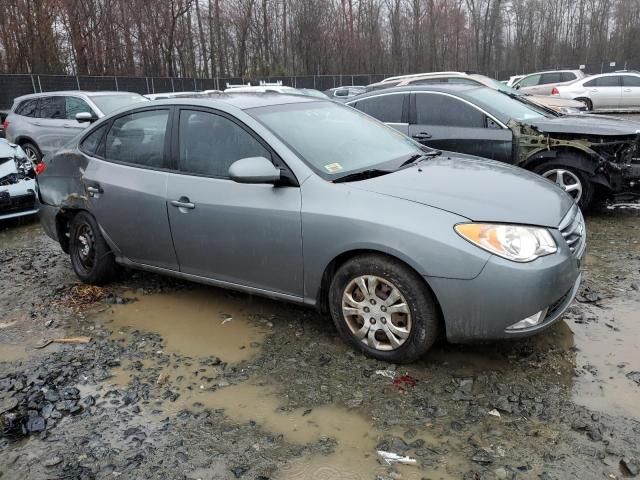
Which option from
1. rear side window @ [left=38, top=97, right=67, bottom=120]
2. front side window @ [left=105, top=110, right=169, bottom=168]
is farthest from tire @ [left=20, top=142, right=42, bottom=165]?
front side window @ [left=105, top=110, right=169, bottom=168]

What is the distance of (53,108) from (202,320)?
886cm

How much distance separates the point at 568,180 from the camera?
21.3ft

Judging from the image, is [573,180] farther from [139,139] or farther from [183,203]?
[139,139]

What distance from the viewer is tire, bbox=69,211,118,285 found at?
486 centimetres

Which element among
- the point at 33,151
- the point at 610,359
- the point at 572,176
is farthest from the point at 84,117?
the point at 610,359

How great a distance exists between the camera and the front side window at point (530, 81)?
2155cm

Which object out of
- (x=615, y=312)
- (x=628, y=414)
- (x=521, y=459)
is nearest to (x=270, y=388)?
(x=521, y=459)

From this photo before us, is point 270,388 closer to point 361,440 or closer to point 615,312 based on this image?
point 361,440

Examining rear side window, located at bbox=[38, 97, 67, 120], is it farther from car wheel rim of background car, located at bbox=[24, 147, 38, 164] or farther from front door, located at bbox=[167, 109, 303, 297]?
front door, located at bbox=[167, 109, 303, 297]

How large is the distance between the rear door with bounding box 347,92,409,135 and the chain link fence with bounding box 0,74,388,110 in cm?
1814

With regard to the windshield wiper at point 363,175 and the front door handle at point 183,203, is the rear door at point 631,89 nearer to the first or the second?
the windshield wiper at point 363,175

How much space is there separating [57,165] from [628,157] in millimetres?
6082

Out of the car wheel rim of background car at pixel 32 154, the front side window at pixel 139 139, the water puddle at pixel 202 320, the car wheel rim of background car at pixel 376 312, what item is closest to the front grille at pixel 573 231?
the car wheel rim of background car at pixel 376 312

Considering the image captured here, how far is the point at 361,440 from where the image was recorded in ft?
9.22
